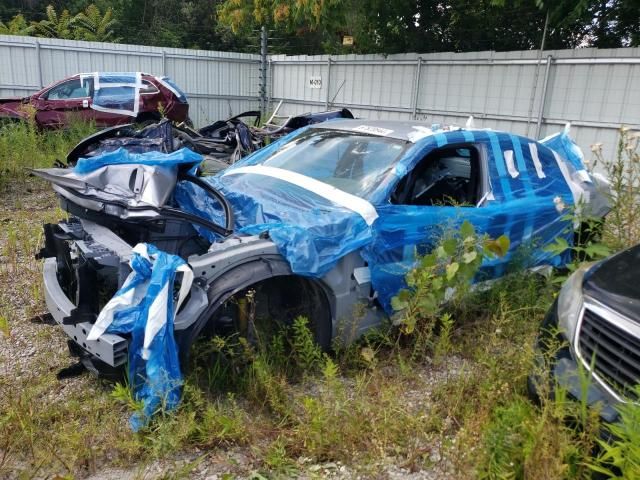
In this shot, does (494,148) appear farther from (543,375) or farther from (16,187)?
(16,187)

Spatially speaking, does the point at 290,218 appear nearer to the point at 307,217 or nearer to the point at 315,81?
the point at 307,217

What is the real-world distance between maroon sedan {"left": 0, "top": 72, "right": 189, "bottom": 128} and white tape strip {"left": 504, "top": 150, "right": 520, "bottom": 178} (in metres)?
8.86

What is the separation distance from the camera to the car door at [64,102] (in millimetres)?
11298

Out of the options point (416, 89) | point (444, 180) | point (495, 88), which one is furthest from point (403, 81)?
point (444, 180)

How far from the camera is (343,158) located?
4.10 m

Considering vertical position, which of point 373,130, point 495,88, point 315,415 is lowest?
point 315,415

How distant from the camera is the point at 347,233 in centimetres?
329

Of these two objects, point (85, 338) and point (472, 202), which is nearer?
point (85, 338)

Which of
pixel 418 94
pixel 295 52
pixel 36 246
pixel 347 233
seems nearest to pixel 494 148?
pixel 347 233

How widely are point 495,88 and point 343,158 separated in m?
7.91

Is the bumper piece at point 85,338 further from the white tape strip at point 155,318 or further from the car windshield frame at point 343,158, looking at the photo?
the car windshield frame at point 343,158

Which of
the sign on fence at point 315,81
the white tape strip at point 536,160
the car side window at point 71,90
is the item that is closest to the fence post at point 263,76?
the sign on fence at point 315,81

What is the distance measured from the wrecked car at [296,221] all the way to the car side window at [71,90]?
8.79 meters

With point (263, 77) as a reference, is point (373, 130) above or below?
below
